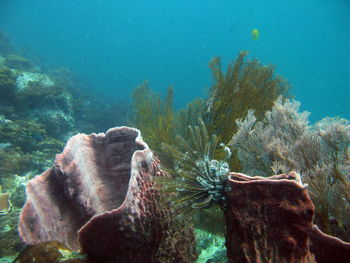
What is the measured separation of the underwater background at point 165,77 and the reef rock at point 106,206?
35 cm

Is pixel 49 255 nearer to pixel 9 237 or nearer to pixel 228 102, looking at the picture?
pixel 9 237

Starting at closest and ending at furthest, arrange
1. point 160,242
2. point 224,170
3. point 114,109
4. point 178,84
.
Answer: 1. point 224,170
2. point 160,242
3. point 114,109
4. point 178,84

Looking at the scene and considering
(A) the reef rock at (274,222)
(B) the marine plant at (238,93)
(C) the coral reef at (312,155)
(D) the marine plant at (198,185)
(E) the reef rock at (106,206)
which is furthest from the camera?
(B) the marine plant at (238,93)

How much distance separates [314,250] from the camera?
1696 mm

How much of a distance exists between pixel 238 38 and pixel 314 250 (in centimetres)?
13777

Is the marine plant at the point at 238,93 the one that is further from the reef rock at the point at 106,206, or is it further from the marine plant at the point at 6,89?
the marine plant at the point at 6,89

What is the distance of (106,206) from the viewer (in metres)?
2.54

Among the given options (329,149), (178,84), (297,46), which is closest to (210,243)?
(329,149)

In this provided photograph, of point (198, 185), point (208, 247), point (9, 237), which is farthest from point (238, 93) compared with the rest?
point (9, 237)

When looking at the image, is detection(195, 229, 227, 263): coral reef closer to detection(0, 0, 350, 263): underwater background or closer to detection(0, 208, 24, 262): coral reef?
detection(0, 0, 350, 263): underwater background

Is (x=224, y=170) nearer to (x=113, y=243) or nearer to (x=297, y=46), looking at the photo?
(x=113, y=243)

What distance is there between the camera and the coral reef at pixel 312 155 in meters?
1.96

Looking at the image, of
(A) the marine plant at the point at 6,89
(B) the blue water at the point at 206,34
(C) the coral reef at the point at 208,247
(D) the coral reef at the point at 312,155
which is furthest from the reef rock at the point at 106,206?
(B) the blue water at the point at 206,34

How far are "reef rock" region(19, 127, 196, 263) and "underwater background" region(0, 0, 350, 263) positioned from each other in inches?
13.6
